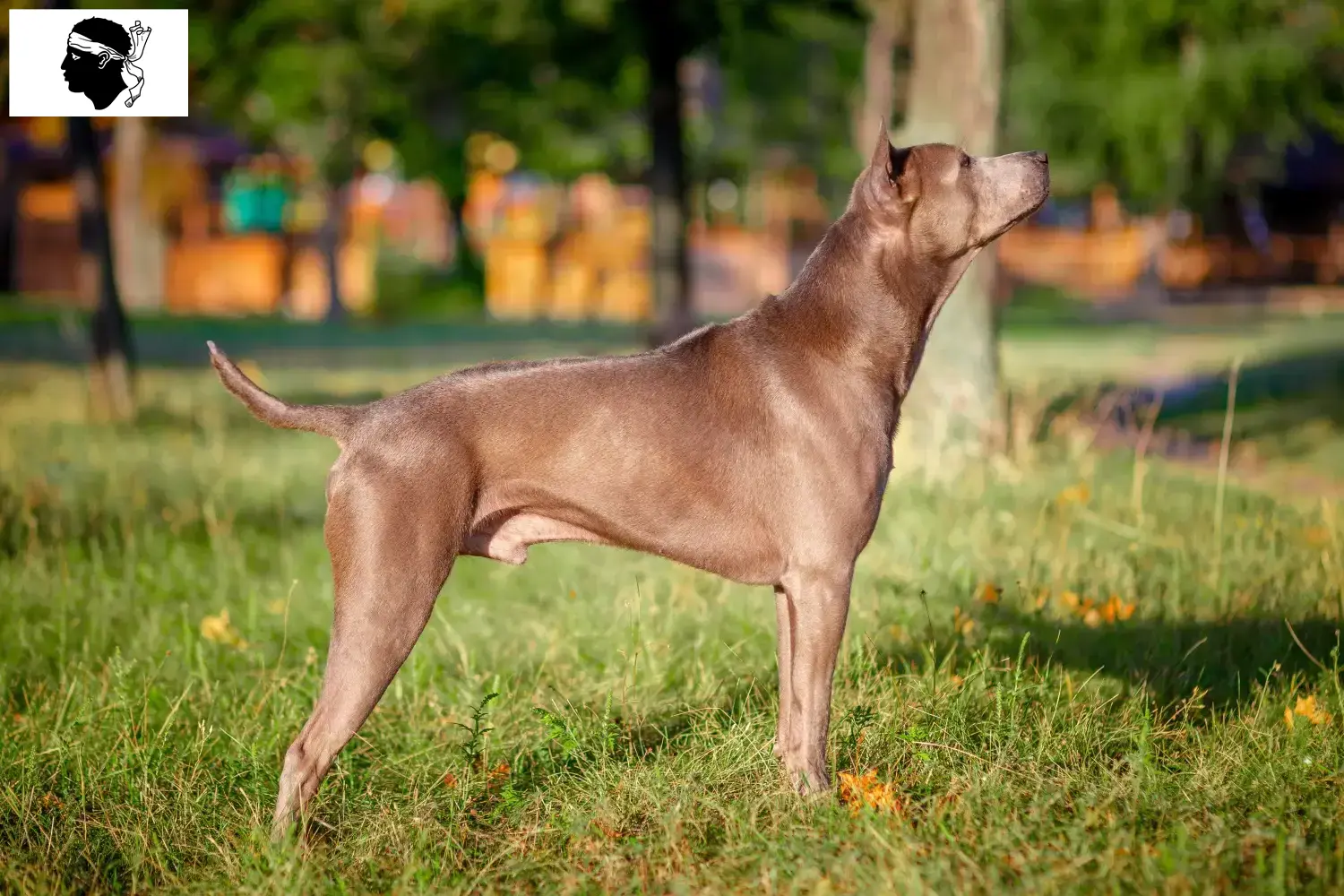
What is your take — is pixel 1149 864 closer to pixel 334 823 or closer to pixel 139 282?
pixel 334 823

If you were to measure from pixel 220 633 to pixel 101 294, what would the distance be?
6.85 metres

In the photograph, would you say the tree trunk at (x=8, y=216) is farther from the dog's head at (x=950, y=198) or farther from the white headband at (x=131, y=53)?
the dog's head at (x=950, y=198)

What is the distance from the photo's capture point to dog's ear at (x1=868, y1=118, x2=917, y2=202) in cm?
419

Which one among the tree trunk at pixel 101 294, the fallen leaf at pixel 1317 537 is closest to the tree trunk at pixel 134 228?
the tree trunk at pixel 101 294

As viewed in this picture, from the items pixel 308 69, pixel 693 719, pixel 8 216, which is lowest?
pixel 693 719

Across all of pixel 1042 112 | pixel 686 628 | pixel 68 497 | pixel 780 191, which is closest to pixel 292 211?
pixel 780 191

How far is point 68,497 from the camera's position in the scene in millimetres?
8359

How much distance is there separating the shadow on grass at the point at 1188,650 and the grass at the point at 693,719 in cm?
2

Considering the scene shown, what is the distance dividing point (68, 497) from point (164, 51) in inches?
130

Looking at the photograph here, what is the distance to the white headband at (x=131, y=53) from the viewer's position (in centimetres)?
629

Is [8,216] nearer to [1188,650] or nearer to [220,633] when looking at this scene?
[220,633]

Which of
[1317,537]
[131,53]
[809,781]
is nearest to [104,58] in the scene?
[131,53]

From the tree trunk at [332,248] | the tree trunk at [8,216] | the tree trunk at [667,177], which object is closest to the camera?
the tree trunk at [667,177]

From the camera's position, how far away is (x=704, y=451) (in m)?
4.17
